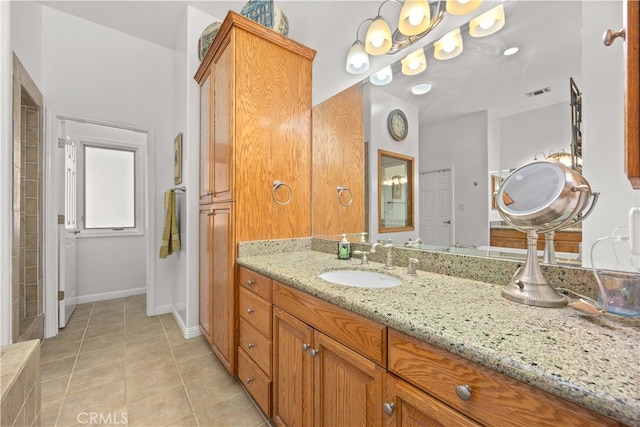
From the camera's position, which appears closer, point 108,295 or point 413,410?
point 413,410

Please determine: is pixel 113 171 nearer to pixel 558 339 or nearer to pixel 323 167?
pixel 323 167

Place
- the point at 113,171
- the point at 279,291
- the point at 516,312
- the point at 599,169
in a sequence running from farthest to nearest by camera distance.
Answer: the point at 113,171, the point at 279,291, the point at 599,169, the point at 516,312

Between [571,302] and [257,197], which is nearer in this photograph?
[571,302]

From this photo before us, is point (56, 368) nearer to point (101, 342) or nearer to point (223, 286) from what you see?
point (101, 342)

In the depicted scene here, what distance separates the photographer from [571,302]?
31.4 inches

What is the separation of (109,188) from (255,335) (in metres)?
3.62

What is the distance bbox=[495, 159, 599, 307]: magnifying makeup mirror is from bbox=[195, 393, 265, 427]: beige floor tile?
4.68 feet

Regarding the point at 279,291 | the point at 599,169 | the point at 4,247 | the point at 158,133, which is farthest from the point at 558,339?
the point at 158,133

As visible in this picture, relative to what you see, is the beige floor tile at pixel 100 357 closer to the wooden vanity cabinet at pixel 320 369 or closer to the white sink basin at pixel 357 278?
the wooden vanity cabinet at pixel 320 369

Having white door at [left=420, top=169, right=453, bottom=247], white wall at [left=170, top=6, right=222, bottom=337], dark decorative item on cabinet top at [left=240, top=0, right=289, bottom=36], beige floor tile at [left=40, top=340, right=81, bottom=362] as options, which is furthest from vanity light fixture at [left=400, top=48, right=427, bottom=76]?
beige floor tile at [left=40, top=340, right=81, bottom=362]

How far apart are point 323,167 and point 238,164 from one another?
59 centimetres

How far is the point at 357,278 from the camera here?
1399 mm

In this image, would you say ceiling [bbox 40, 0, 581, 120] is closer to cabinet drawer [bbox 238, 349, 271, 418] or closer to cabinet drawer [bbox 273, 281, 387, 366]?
cabinet drawer [bbox 273, 281, 387, 366]

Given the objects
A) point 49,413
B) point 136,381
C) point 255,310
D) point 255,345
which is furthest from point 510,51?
point 49,413
